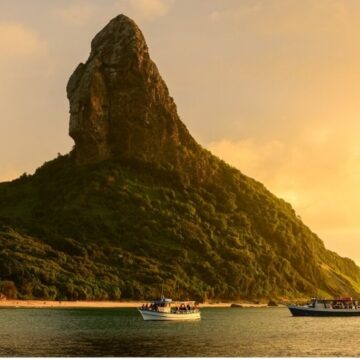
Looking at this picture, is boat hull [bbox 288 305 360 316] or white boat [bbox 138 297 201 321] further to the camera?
boat hull [bbox 288 305 360 316]

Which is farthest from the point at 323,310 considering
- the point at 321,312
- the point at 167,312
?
the point at 167,312

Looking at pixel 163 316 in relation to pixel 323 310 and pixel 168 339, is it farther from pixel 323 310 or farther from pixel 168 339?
pixel 323 310

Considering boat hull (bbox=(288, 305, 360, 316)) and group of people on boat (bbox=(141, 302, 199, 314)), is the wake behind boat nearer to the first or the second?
boat hull (bbox=(288, 305, 360, 316))

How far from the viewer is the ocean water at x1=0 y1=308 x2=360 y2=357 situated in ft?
295

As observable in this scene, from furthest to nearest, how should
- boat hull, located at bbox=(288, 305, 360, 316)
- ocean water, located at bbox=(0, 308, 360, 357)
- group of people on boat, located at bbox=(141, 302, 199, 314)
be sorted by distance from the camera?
boat hull, located at bbox=(288, 305, 360, 316), group of people on boat, located at bbox=(141, 302, 199, 314), ocean water, located at bbox=(0, 308, 360, 357)

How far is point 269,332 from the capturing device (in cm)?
12769

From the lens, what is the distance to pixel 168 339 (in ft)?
354

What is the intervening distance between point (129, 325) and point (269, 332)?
27353 millimetres

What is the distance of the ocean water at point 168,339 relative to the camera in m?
89.8

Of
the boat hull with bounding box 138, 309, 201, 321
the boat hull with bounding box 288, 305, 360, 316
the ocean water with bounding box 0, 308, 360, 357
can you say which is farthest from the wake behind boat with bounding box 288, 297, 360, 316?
the boat hull with bounding box 138, 309, 201, 321

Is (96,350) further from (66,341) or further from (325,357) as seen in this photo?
(325,357)

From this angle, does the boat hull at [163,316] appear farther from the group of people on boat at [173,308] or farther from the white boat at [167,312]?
the group of people on boat at [173,308]

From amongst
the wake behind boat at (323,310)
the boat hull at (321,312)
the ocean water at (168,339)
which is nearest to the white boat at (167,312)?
the ocean water at (168,339)

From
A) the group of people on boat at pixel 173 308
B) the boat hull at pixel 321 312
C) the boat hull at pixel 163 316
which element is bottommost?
the boat hull at pixel 163 316
